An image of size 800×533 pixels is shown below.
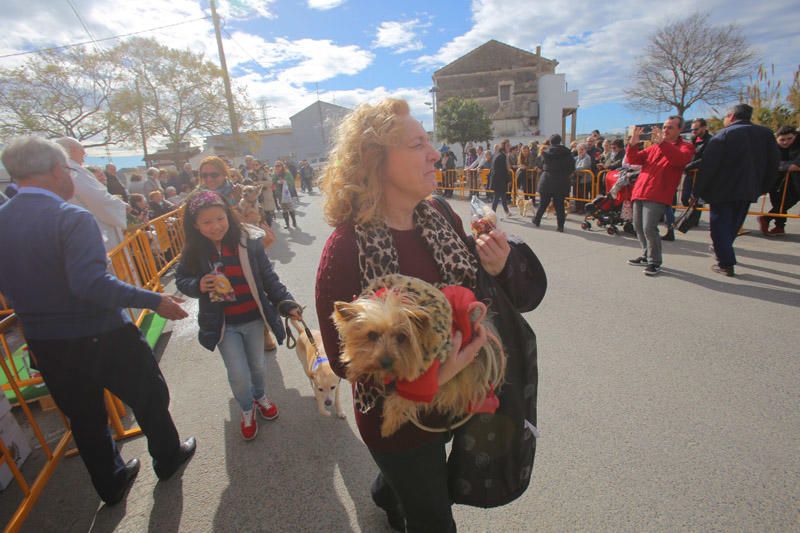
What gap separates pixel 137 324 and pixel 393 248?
15.7 feet

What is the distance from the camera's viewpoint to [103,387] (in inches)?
88.1

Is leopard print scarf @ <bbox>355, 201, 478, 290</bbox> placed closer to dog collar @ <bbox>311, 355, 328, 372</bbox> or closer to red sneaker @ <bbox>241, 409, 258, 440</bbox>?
dog collar @ <bbox>311, 355, 328, 372</bbox>

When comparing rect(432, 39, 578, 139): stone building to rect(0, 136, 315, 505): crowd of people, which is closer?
rect(0, 136, 315, 505): crowd of people

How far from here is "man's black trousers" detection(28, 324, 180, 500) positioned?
207cm

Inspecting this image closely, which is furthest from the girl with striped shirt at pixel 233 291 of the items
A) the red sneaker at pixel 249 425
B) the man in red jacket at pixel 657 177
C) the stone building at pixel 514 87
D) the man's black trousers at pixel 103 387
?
the stone building at pixel 514 87

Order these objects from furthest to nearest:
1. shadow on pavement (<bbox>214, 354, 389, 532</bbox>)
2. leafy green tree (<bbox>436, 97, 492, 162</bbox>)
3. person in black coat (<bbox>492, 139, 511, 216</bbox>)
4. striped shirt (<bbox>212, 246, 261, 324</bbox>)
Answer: leafy green tree (<bbox>436, 97, 492, 162</bbox>) < person in black coat (<bbox>492, 139, 511, 216</bbox>) < striped shirt (<bbox>212, 246, 261, 324</bbox>) < shadow on pavement (<bbox>214, 354, 389, 532</bbox>)

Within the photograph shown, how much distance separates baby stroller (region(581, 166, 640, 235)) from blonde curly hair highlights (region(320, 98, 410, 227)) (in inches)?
296

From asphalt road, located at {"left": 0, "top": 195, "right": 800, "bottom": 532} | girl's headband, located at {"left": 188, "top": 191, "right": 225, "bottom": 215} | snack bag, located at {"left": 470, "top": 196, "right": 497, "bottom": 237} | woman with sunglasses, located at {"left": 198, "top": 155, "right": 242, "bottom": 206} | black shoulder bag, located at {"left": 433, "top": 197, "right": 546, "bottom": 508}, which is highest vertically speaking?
woman with sunglasses, located at {"left": 198, "top": 155, "right": 242, "bottom": 206}

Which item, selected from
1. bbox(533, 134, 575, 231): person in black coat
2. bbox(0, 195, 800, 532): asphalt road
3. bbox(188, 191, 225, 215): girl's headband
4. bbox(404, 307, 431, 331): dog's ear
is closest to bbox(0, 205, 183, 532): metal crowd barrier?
bbox(0, 195, 800, 532): asphalt road

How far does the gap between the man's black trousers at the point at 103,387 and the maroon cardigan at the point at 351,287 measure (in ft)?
5.45

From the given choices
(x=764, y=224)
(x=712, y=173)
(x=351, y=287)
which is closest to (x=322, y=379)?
(x=351, y=287)

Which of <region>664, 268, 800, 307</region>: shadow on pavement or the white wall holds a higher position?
the white wall

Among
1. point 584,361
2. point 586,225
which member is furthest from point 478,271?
point 586,225

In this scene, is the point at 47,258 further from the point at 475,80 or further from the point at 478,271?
the point at 475,80
